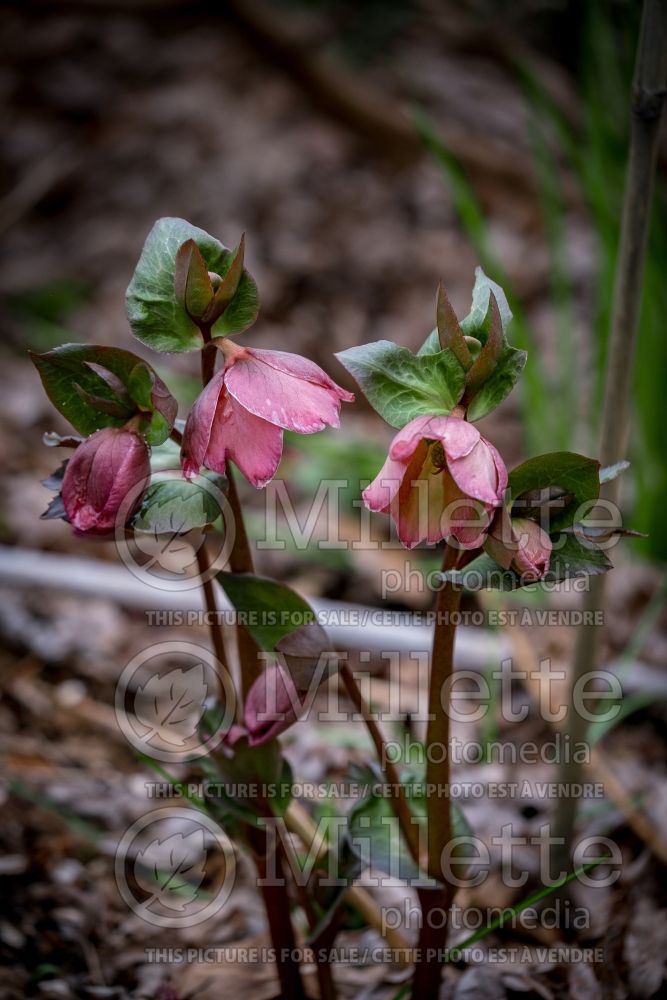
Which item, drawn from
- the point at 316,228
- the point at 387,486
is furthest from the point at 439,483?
the point at 316,228

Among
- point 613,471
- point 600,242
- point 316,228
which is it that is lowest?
point 613,471

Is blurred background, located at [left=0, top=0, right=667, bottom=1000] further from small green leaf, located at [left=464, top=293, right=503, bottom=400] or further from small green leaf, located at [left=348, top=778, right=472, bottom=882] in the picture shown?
small green leaf, located at [left=464, top=293, right=503, bottom=400]

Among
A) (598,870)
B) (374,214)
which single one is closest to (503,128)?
(374,214)

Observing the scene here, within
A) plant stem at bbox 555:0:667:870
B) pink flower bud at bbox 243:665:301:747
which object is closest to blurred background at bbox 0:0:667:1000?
plant stem at bbox 555:0:667:870

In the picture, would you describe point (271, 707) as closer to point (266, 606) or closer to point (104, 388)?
point (266, 606)

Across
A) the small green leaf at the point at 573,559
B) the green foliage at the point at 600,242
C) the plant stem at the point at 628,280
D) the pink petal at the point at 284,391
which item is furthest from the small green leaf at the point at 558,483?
the green foliage at the point at 600,242
